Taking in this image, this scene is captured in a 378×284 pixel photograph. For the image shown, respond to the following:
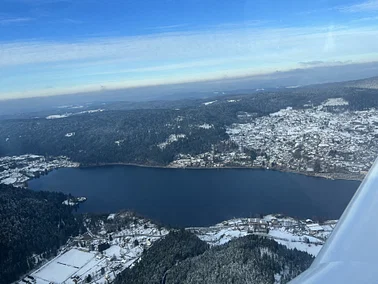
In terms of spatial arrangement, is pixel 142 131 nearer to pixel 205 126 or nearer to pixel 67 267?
pixel 205 126

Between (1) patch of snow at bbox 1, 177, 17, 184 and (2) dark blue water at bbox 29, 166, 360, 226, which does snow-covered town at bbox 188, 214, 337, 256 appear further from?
(1) patch of snow at bbox 1, 177, 17, 184

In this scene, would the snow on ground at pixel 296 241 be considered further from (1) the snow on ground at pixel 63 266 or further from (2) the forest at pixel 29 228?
(2) the forest at pixel 29 228

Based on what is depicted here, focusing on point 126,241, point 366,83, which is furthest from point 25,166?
point 366,83

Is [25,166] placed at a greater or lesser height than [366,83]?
lesser

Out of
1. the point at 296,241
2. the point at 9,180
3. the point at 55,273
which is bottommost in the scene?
the point at 55,273

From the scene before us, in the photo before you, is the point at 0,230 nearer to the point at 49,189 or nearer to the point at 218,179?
the point at 49,189

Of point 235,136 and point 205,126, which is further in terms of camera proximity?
point 205,126

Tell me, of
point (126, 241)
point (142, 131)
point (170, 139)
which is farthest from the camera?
point (142, 131)
